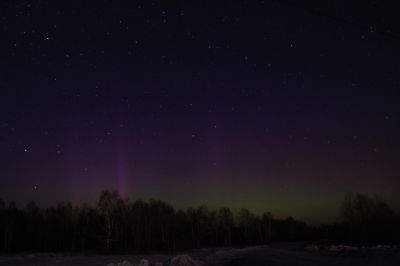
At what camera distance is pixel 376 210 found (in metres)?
104

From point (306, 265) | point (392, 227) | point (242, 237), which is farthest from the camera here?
point (242, 237)

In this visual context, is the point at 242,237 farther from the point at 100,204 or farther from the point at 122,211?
the point at 100,204

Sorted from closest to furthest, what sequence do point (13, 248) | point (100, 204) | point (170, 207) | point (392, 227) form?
point (392, 227), point (100, 204), point (13, 248), point (170, 207)

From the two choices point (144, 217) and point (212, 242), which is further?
point (212, 242)

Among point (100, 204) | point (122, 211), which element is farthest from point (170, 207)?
point (100, 204)

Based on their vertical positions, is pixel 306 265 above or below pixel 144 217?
below

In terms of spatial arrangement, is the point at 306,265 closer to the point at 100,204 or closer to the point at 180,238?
the point at 100,204

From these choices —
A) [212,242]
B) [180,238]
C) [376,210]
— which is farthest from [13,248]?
[376,210]

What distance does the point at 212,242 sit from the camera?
371 feet

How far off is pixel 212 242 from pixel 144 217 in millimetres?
25394

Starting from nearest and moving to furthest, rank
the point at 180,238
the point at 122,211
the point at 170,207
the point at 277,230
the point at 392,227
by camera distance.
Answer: the point at 392,227 < the point at 122,211 < the point at 180,238 < the point at 170,207 < the point at 277,230

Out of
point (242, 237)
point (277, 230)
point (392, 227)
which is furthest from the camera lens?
point (277, 230)

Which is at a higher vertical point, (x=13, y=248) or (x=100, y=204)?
(x=100, y=204)

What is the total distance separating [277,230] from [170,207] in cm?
4833
